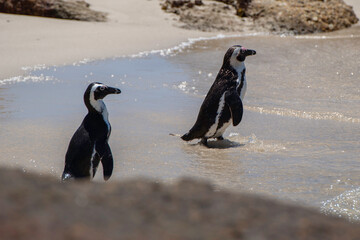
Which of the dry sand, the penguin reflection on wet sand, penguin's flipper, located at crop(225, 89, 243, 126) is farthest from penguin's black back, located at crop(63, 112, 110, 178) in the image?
the dry sand

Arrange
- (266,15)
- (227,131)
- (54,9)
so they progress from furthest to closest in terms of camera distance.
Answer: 1. (266,15)
2. (54,9)
3. (227,131)

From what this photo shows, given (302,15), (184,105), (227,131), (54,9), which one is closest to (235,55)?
(227,131)

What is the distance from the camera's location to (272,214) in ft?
4.00

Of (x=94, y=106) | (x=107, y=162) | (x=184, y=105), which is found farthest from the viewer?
(x=184, y=105)

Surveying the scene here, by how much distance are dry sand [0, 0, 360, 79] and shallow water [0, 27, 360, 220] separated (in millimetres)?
564

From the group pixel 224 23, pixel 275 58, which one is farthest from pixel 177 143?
pixel 224 23

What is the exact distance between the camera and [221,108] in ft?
18.8

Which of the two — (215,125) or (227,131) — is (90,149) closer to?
(215,125)

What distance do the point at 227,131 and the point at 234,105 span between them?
24.7 inches

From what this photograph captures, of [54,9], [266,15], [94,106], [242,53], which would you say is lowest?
[54,9]

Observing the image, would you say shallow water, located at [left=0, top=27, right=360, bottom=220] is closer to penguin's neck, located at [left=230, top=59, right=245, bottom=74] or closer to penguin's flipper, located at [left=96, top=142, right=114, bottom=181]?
penguin's flipper, located at [left=96, top=142, right=114, bottom=181]

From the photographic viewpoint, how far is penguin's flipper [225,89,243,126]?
5.62 meters

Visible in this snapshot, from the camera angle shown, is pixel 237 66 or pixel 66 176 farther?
pixel 237 66

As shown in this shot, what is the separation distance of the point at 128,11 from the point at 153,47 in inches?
110
